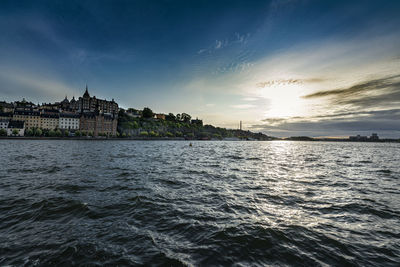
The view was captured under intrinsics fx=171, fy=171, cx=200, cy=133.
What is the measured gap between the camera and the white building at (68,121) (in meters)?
137

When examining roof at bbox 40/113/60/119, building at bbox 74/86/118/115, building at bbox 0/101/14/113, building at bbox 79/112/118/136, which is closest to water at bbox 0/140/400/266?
building at bbox 79/112/118/136

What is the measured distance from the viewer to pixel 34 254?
4867 mm

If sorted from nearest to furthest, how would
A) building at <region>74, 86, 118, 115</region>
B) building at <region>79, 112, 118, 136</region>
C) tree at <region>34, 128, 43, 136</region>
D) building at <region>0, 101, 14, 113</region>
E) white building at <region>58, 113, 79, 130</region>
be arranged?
tree at <region>34, 128, 43, 136</region>, white building at <region>58, 113, 79, 130</region>, building at <region>0, 101, 14, 113</region>, building at <region>79, 112, 118, 136</region>, building at <region>74, 86, 118, 115</region>

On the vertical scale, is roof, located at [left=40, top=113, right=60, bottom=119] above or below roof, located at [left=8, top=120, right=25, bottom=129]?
above

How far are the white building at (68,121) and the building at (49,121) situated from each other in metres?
2.77

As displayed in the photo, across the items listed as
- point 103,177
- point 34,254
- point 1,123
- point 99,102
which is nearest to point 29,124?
point 1,123

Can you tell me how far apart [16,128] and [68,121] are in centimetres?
3052

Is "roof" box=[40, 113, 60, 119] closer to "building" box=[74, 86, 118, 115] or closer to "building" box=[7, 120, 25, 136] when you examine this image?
"building" box=[7, 120, 25, 136]

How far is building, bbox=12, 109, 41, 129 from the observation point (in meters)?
124

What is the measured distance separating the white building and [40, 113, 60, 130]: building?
9.09ft

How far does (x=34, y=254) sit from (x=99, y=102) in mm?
205499

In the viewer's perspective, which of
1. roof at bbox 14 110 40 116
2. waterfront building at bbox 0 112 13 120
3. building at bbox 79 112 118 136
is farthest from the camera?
building at bbox 79 112 118 136

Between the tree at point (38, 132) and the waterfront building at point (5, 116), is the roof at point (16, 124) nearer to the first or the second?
the waterfront building at point (5, 116)

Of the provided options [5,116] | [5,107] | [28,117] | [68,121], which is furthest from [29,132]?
[5,107]
